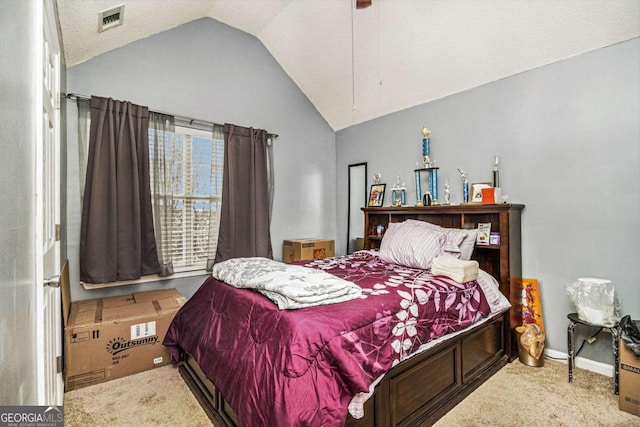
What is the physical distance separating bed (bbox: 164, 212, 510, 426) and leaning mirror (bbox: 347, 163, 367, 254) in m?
1.70

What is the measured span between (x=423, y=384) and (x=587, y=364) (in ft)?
5.33

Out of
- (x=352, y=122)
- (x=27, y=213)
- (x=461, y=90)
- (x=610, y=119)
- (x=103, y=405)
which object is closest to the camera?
(x=27, y=213)

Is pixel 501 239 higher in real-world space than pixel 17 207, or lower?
lower

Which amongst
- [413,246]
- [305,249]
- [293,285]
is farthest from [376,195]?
[293,285]

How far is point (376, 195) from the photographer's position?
396 centimetres

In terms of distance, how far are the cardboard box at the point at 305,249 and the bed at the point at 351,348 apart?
1262 millimetres

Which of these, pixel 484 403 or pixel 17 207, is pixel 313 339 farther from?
pixel 484 403

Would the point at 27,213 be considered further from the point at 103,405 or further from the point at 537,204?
the point at 537,204

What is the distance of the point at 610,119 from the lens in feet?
7.59

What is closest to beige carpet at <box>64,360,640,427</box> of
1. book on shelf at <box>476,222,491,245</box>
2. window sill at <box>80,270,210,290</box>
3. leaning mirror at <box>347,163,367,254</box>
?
window sill at <box>80,270,210,290</box>

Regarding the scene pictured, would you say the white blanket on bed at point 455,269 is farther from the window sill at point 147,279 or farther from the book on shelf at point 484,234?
the window sill at point 147,279

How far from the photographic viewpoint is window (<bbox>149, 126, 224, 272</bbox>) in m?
3.04

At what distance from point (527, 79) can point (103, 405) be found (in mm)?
4087

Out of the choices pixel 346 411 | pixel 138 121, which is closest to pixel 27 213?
pixel 346 411
